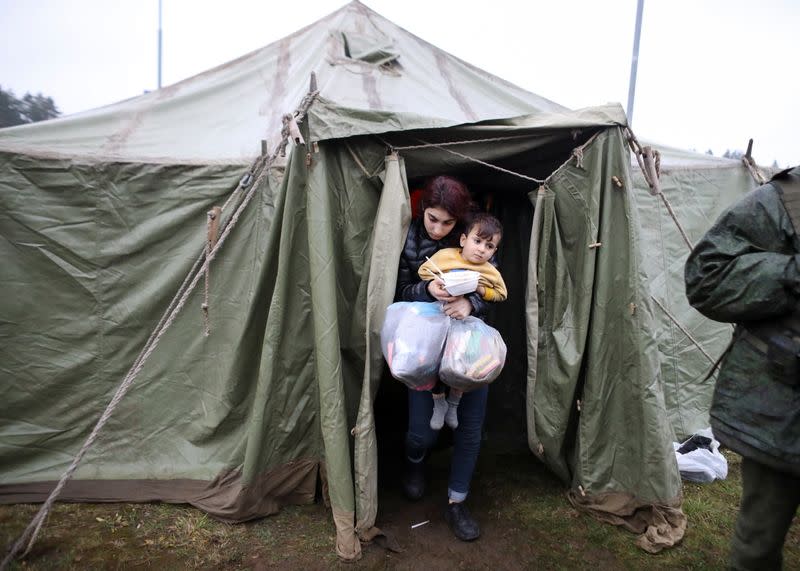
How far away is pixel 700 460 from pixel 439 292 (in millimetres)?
2132

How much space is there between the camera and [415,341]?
2.09m

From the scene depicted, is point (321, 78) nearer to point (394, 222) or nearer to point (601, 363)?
point (394, 222)

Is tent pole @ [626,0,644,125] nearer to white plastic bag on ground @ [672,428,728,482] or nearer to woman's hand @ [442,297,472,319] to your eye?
white plastic bag on ground @ [672,428,728,482]

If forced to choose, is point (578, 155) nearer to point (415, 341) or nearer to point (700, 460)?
point (415, 341)

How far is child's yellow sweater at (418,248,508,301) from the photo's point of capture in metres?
2.26

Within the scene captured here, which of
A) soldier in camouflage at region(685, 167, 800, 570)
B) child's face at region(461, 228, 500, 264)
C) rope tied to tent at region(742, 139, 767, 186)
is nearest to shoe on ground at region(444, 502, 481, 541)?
soldier in camouflage at region(685, 167, 800, 570)

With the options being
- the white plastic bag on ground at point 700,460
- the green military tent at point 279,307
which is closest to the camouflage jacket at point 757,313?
the green military tent at point 279,307

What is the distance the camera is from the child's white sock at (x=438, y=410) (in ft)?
7.77

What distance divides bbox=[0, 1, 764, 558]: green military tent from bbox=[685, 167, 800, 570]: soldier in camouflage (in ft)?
2.31

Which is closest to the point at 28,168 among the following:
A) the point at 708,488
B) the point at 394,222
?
the point at 394,222

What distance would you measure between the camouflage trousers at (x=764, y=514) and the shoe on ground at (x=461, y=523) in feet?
3.81

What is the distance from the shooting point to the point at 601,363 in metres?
2.42

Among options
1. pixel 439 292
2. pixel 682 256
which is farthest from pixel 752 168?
pixel 439 292

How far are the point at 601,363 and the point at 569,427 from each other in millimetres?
418
